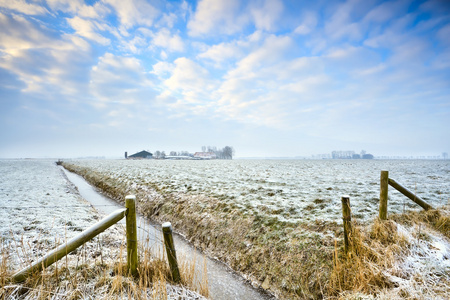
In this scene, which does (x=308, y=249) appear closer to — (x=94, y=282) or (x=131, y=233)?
(x=131, y=233)

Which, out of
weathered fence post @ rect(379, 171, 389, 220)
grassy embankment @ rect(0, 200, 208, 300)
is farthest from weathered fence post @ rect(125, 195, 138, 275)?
weathered fence post @ rect(379, 171, 389, 220)

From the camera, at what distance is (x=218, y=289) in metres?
5.70

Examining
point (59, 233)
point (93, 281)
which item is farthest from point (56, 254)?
point (59, 233)

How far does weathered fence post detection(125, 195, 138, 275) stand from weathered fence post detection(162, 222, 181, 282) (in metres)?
0.61

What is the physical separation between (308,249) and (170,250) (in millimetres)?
3953

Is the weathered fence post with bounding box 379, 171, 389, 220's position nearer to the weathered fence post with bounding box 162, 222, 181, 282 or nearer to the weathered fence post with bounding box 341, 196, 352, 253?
the weathered fence post with bounding box 341, 196, 352, 253

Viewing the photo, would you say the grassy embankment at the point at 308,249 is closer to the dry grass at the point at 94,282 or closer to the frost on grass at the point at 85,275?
the dry grass at the point at 94,282

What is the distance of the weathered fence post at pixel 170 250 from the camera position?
4422 mm

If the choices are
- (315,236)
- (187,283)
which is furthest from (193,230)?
(315,236)

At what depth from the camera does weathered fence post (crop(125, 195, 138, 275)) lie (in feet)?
13.8

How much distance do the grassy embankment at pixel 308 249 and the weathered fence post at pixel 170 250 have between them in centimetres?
257

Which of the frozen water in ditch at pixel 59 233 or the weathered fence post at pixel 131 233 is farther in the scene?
the frozen water in ditch at pixel 59 233

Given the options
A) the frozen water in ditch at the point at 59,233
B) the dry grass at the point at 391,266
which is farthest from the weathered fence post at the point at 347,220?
the frozen water in ditch at the point at 59,233

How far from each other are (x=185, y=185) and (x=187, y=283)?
9864 mm
